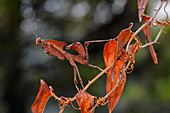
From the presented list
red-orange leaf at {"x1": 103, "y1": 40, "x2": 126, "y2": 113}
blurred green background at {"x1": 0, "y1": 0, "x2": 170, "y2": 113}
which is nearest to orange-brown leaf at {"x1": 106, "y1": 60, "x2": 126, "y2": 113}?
red-orange leaf at {"x1": 103, "y1": 40, "x2": 126, "y2": 113}

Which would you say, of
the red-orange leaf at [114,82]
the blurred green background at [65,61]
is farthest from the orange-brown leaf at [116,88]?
the blurred green background at [65,61]

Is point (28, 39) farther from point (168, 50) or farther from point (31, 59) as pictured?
point (168, 50)

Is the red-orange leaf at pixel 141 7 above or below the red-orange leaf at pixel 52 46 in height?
below

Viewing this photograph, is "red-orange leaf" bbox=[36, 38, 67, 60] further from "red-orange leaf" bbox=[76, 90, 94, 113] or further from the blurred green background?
the blurred green background

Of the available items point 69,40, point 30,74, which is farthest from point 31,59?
point 69,40

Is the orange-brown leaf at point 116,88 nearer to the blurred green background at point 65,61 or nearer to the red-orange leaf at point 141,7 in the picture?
the red-orange leaf at point 141,7

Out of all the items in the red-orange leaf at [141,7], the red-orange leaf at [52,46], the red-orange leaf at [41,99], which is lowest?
the red-orange leaf at [41,99]

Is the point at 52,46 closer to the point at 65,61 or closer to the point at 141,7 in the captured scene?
the point at 141,7
